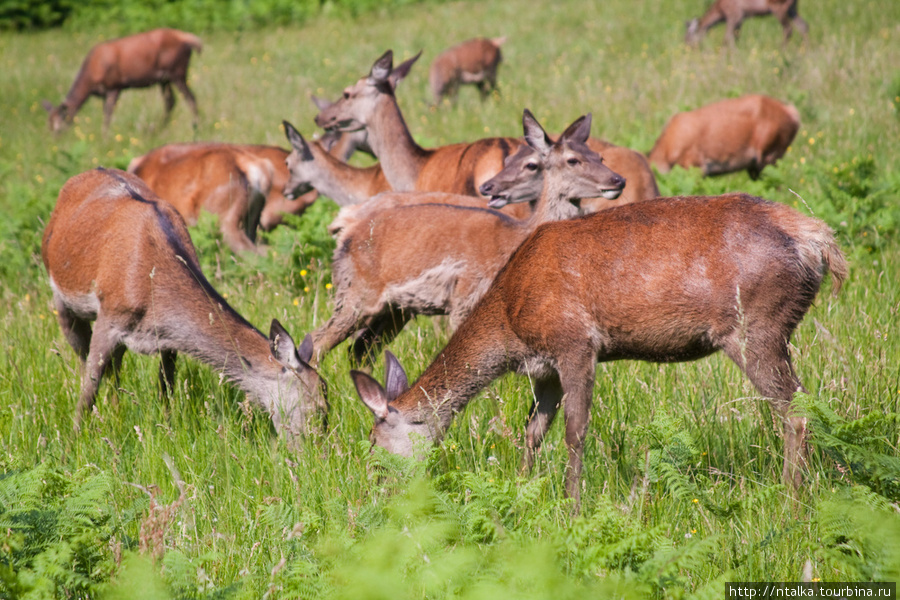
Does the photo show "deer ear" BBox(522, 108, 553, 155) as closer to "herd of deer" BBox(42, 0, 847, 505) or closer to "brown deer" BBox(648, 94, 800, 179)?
"herd of deer" BBox(42, 0, 847, 505)

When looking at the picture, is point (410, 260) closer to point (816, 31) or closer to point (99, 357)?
point (99, 357)

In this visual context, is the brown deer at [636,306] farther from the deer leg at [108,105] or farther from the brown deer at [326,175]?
the deer leg at [108,105]

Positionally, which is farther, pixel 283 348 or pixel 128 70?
pixel 128 70

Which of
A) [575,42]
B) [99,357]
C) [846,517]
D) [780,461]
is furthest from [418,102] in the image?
[846,517]

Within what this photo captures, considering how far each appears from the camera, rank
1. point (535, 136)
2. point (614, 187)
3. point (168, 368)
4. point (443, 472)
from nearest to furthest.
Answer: point (443, 472) < point (168, 368) < point (614, 187) < point (535, 136)

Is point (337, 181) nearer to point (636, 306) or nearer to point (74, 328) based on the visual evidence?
point (74, 328)

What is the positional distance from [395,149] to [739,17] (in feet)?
35.1

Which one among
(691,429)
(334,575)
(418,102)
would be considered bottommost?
(418,102)

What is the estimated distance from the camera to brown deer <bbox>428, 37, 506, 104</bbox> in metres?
16.3

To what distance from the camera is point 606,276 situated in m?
4.06

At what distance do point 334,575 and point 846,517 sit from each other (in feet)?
5.45

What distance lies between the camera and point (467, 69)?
1633 cm

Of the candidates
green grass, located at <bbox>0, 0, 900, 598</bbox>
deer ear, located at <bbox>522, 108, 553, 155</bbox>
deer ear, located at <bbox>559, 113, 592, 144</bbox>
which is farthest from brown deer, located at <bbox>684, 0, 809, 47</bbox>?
deer ear, located at <bbox>522, 108, 553, 155</bbox>

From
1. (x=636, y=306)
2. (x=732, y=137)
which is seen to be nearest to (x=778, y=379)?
(x=636, y=306)
